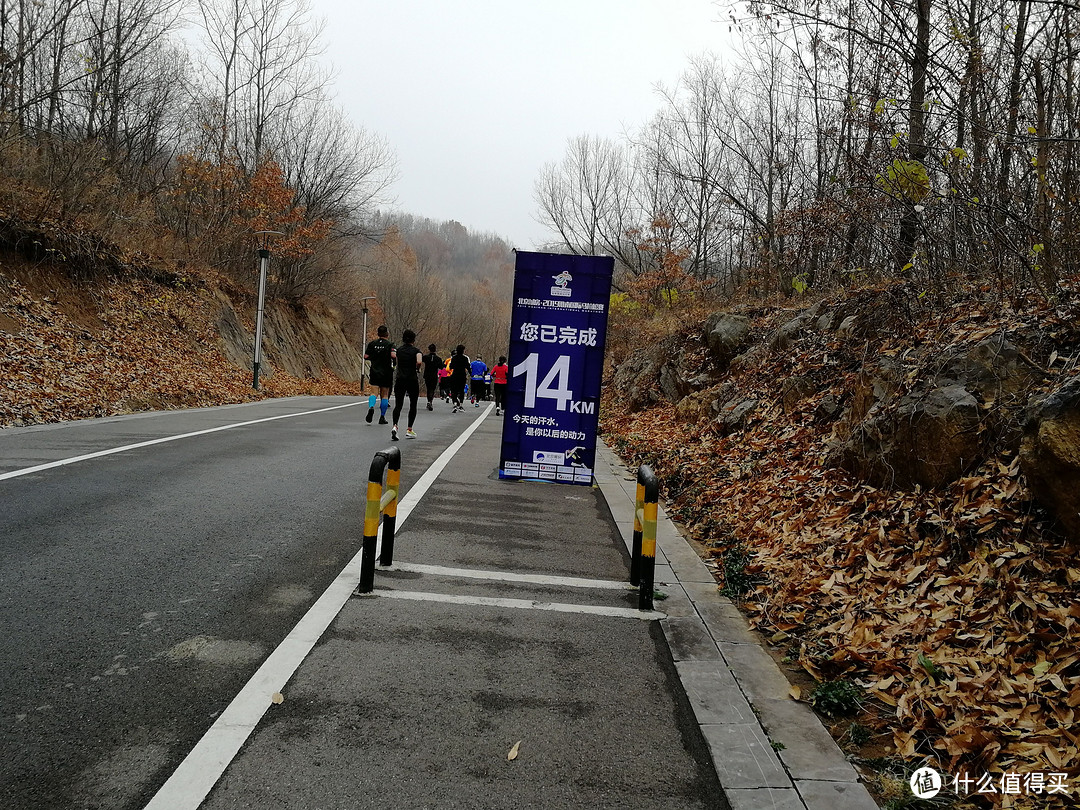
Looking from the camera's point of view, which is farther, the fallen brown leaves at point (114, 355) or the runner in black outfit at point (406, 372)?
the fallen brown leaves at point (114, 355)

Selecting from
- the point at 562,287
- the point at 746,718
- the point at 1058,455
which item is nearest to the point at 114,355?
the point at 562,287

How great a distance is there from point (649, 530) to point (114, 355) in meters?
18.5

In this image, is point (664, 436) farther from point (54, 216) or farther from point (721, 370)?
point (54, 216)

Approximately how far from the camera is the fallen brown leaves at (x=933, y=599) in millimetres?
3283

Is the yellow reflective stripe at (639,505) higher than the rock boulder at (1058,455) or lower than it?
lower

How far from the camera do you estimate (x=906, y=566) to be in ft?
16.1

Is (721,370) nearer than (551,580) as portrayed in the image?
No

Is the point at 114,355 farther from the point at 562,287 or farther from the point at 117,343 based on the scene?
the point at 562,287

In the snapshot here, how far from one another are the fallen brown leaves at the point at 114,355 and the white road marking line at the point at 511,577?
1013cm

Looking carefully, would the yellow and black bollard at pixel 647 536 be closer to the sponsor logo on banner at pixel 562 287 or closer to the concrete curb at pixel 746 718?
the concrete curb at pixel 746 718

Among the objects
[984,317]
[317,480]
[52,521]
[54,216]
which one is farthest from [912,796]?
[54,216]

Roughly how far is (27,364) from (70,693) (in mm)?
14568

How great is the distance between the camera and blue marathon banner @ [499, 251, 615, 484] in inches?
327

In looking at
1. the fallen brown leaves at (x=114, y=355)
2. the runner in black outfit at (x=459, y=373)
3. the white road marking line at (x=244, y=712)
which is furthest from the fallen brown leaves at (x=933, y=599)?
the runner in black outfit at (x=459, y=373)
